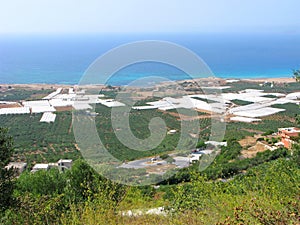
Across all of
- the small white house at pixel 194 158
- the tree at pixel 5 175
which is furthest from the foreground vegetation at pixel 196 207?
the small white house at pixel 194 158

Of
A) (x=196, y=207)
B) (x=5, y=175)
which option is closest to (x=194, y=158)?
(x=5, y=175)

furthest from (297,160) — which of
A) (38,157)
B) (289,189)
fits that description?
(38,157)

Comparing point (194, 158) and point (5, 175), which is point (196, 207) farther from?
point (194, 158)

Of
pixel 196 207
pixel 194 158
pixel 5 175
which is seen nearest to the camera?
pixel 196 207

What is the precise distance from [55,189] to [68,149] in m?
8.18

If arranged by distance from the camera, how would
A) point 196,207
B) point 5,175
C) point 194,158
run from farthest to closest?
point 194,158 < point 5,175 < point 196,207

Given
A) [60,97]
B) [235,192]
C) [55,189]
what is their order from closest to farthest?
[235,192] < [55,189] < [60,97]

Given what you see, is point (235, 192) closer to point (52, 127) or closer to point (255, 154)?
point (255, 154)

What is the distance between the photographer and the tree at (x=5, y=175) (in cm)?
368

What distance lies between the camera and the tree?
368cm

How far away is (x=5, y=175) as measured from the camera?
378 centimetres

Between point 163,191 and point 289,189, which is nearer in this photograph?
point 289,189

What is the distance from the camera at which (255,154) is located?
432 inches

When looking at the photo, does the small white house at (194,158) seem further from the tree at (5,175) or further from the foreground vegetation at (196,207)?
the tree at (5,175)
